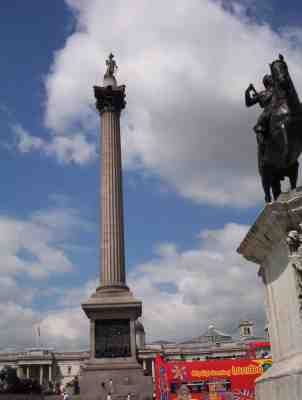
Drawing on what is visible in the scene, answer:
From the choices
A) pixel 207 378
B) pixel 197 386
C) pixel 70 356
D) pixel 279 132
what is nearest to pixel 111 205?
pixel 197 386

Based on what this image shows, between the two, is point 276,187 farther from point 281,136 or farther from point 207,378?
point 207,378

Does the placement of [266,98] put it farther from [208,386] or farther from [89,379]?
[89,379]

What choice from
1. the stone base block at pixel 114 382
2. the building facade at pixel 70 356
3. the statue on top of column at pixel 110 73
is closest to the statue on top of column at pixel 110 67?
the statue on top of column at pixel 110 73

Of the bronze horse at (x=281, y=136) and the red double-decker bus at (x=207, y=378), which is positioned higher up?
the bronze horse at (x=281, y=136)

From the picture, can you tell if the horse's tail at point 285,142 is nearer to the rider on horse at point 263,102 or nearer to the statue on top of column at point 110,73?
the rider on horse at point 263,102

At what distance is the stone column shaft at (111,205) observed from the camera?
37062 mm

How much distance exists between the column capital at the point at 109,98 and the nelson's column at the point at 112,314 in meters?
2.84

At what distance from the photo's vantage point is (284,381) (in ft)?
18.4

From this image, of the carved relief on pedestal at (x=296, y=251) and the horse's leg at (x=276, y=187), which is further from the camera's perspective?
the horse's leg at (x=276, y=187)

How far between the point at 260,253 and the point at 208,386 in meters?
19.4

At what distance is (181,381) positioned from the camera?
24438mm

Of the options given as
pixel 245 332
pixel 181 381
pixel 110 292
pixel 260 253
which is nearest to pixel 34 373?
pixel 245 332

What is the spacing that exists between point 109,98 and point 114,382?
78.0ft

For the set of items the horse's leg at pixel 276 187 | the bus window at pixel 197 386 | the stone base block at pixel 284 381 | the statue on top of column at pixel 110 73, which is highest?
the statue on top of column at pixel 110 73
